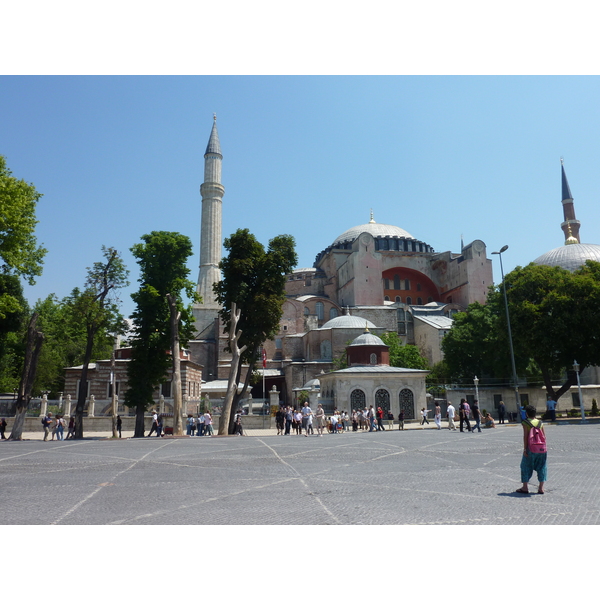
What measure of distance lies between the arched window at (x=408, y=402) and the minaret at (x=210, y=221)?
28.3 metres

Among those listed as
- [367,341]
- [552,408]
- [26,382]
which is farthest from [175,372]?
[552,408]

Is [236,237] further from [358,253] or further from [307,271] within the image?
[307,271]

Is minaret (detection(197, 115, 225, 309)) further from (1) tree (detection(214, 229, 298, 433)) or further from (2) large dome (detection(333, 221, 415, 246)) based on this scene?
(1) tree (detection(214, 229, 298, 433))

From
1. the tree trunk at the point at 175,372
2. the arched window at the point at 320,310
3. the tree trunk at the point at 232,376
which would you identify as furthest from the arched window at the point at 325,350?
the tree trunk at the point at 175,372

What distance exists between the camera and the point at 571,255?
53.0 m

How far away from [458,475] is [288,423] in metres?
15.1

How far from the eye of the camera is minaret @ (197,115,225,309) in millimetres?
52625

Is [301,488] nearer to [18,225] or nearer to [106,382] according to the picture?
[18,225]

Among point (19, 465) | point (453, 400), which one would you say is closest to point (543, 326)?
point (453, 400)

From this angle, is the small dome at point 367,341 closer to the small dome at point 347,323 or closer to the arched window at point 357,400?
Answer: the arched window at point 357,400

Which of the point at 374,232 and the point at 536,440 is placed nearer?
the point at 536,440

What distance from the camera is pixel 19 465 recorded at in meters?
10.9

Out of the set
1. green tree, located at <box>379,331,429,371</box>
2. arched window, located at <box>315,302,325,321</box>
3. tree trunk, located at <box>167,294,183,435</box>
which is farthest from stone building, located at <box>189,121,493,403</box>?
tree trunk, located at <box>167,294,183,435</box>

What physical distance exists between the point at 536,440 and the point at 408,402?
2369cm
